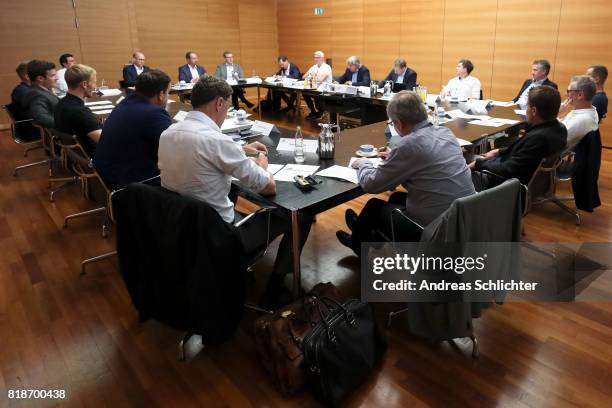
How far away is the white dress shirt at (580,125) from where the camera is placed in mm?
3254

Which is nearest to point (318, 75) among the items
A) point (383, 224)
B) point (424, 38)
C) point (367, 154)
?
point (424, 38)

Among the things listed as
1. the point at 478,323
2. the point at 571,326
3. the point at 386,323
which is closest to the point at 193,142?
the point at 386,323

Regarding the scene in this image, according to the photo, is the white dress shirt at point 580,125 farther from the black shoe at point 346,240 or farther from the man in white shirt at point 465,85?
the man in white shirt at point 465,85

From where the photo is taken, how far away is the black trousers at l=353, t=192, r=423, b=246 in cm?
228

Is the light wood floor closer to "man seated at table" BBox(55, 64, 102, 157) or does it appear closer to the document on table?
the document on table

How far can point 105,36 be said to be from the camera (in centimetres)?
832

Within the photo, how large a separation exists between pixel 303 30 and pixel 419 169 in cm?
879

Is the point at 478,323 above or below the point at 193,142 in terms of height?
below

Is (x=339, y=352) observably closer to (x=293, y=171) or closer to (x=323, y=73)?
(x=293, y=171)

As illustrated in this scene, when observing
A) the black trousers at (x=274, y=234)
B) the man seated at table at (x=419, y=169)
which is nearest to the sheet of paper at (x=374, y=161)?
the man seated at table at (x=419, y=169)

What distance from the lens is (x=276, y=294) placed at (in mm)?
2512

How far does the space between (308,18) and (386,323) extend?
8902mm

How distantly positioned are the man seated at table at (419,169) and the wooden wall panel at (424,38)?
6.00 m

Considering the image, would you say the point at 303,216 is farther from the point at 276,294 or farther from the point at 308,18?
the point at 308,18
